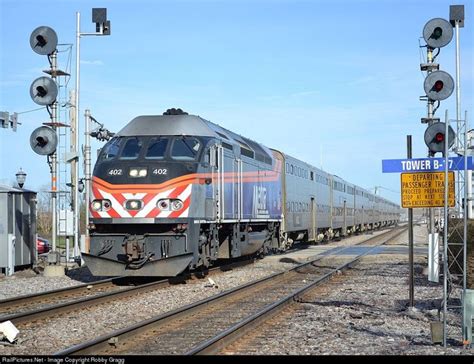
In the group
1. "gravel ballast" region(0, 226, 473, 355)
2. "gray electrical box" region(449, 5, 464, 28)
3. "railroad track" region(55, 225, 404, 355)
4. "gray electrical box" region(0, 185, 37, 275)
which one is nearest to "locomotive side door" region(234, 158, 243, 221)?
"gravel ballast" region(0, 226, 473, 355)

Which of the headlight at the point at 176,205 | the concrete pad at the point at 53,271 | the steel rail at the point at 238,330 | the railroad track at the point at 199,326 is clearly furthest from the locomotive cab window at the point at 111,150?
the steel rail at the point at 238,330

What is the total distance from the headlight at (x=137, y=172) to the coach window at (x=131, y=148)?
18.4 inches

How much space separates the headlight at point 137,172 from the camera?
14.8 meters

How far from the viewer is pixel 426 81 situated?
39.3 ft

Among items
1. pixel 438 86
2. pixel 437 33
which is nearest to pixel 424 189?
pixel 438 86

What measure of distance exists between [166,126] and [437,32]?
641cm

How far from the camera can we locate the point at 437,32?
1357 cm

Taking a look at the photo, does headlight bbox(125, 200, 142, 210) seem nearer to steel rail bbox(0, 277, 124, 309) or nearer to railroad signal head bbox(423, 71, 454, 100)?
steel rail bbox(0, 277, 124, 309)

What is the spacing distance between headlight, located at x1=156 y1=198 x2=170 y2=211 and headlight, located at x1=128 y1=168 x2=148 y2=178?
2.37 ft

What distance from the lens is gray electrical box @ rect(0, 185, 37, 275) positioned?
18375 mm

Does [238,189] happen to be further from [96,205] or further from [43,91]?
[43,91]
